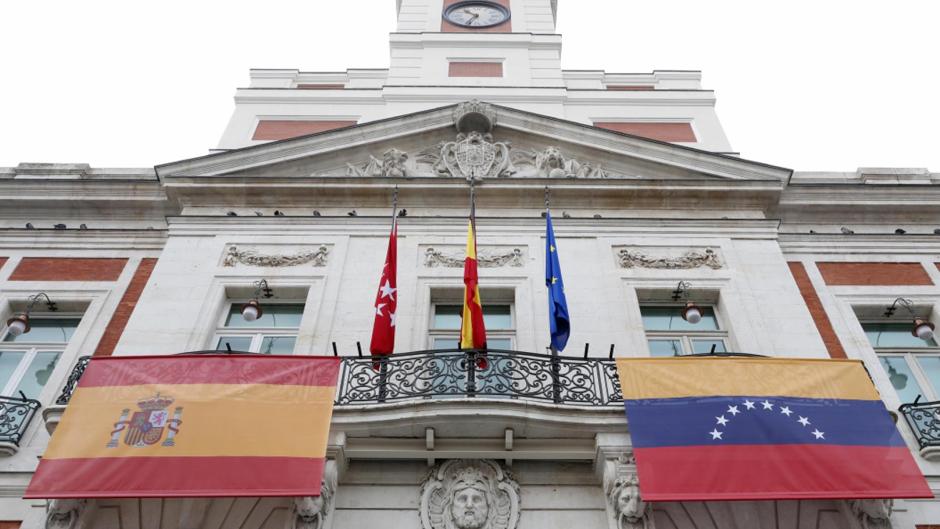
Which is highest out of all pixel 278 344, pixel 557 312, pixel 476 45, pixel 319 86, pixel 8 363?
pixel 476 45

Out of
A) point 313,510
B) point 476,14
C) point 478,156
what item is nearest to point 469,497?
point 313,510

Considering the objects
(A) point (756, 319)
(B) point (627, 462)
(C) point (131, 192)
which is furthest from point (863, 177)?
(C) point (131, 192)

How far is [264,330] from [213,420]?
2.63 m

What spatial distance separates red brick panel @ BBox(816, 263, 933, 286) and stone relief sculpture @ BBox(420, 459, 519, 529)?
6.35 m

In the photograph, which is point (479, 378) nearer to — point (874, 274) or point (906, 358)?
point (906, 358)

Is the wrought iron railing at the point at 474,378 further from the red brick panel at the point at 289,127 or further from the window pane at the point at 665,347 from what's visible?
the red brick panel at the point at 289,127

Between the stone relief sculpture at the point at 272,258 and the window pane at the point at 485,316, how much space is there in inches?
77.1

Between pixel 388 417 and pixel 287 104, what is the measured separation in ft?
31.4

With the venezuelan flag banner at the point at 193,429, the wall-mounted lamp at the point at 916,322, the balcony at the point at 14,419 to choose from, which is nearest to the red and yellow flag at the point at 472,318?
the venezuelan flag banner at the point at 193,429

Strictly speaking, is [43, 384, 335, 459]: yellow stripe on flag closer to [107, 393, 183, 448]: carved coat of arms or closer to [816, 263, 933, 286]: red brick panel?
[107, 393, 183, 448]: carved coat of arms

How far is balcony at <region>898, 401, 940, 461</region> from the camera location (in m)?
8.66

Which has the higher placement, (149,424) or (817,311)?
→ (817,311)

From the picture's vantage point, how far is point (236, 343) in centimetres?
1043

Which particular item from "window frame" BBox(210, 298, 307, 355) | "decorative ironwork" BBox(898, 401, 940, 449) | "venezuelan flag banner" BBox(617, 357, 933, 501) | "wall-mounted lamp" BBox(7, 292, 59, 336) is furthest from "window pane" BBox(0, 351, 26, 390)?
"decorative ironwork" BBox(898, 401, 940, 449)
